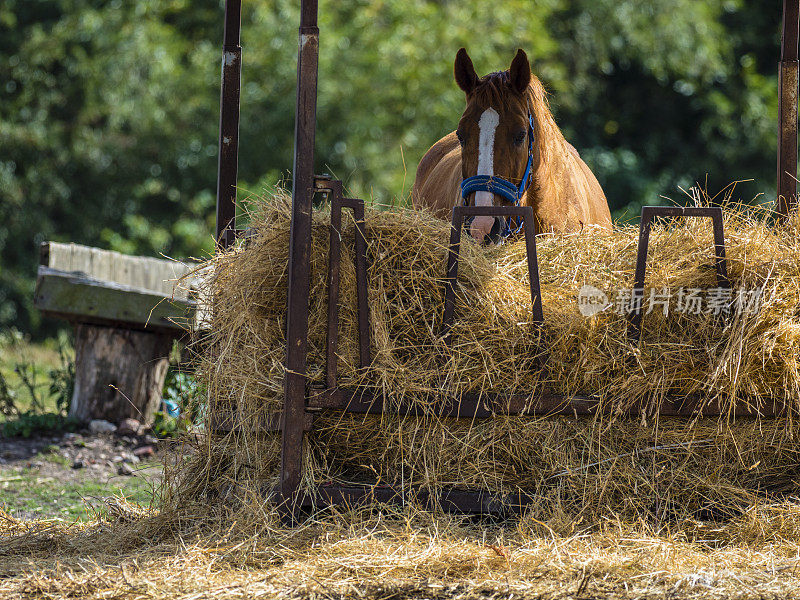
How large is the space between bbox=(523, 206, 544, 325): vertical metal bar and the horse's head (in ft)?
2.79

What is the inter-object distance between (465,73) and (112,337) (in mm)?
3384

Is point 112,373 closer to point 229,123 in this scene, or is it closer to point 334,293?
point 229,123

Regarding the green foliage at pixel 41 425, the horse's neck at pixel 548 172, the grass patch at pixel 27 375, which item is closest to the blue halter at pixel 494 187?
the horse's neck at pixel 548 172

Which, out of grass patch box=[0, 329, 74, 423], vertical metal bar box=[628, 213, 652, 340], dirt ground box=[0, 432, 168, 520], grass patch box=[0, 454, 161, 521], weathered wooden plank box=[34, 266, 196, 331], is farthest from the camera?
grass patch box=[0, 329, 74, 423]

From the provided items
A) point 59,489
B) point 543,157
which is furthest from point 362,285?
point 59,489

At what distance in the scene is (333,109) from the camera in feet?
46.6

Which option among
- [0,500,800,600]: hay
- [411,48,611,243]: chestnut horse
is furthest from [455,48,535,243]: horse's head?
[0,500,800,600]: hay

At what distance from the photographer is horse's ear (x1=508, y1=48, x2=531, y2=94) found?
4805 mm

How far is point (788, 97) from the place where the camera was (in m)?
4.19

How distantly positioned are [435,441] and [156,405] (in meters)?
4.08

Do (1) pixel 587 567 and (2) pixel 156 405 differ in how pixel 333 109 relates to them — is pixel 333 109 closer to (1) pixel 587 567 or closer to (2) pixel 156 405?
(2) pixel 156 405

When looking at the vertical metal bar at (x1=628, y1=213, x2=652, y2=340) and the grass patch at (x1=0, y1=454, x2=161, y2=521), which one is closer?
the vertical metal bar at (x1=628, y1=213, x2=652, y2=340)

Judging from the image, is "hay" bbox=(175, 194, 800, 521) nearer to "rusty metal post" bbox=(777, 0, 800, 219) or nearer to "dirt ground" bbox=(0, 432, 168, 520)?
"rusty metal post" bbox=(777, 0, 800, 219)

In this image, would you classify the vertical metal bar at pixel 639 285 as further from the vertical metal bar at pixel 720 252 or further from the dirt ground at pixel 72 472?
the dirt ground at pixel 72 472
